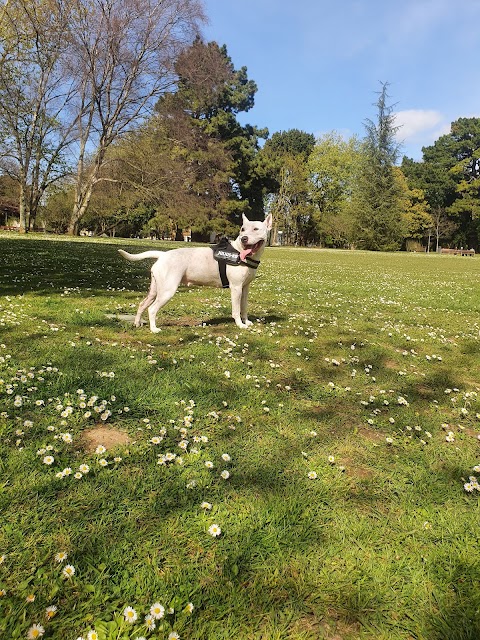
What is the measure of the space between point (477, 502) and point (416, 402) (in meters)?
1.75

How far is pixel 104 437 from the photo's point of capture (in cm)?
336

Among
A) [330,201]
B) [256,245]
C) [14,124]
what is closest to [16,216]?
[14,124]

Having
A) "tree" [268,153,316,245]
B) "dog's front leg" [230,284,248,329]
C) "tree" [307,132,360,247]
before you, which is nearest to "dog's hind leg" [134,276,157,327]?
"dog's front leg" [230,284,248,329]

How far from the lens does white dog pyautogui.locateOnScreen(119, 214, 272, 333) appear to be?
6453 millimetres

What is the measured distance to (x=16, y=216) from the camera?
84188mm

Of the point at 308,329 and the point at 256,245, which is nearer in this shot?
the point at 256,245

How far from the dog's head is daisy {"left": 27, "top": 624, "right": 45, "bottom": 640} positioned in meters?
5.49

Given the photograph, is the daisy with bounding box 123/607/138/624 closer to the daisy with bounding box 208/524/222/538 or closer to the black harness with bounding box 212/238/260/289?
the daisy with bounding box 208/524/222/538

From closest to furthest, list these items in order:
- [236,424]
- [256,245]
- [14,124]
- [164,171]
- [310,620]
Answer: [310,620], [236,424], [256,245], [14,124], [164,171]

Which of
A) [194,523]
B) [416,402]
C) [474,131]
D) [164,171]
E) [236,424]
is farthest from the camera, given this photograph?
[474,131]

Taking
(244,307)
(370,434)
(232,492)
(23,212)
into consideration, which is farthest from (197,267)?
(23,212)

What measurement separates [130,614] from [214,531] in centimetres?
64

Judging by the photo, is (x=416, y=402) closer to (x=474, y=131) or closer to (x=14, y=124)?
(x=14, y=124)

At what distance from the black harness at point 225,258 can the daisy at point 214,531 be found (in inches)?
188
